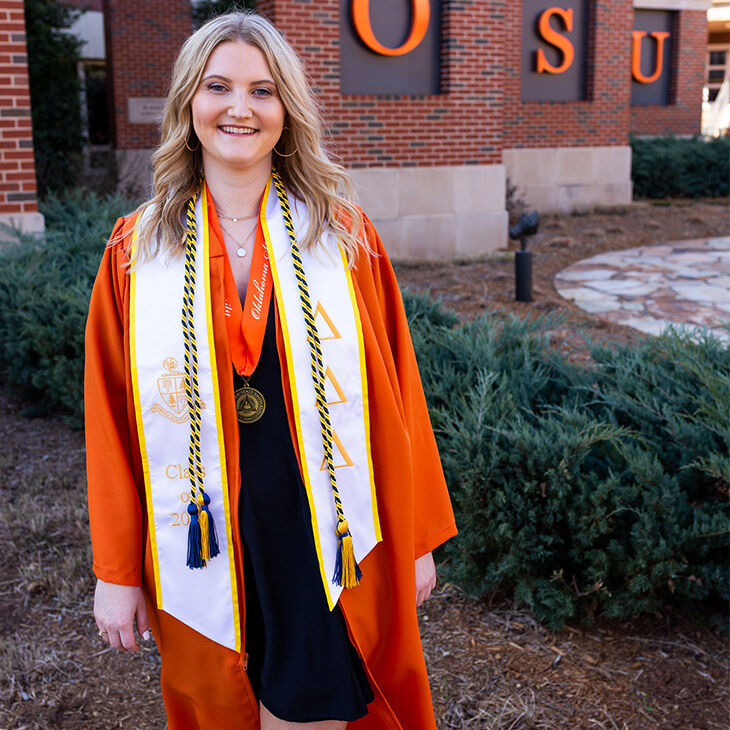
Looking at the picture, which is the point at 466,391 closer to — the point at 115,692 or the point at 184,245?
the point at 115,692

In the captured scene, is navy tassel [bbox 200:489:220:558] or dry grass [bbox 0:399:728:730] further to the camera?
dry grass [bbox 0:399:728:730]

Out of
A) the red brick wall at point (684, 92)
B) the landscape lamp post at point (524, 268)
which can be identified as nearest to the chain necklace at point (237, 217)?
the landscape lamp post at point (524, 268)

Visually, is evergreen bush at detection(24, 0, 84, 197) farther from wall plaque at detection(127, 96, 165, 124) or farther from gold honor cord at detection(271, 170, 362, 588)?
gold honor cord at detection(271, 170, 362, 588)

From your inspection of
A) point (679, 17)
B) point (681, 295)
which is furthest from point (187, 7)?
point (681, 295)

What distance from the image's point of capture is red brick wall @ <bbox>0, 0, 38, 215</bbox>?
6934 millimetres

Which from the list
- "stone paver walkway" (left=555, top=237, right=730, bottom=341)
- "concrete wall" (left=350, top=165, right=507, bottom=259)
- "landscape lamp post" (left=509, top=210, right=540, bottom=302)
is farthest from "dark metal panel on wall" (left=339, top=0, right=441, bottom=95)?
"landscape lamp post" (left=509, top=210, right=540, bottom=302)

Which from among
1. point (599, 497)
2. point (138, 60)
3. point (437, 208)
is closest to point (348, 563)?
point (599, 497)

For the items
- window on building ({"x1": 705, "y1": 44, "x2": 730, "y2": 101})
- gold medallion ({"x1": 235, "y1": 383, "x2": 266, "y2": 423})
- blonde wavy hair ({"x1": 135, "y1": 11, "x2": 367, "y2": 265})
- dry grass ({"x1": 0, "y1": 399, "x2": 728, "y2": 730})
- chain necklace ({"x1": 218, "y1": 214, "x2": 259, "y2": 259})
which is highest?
window on building ({"x1": 705, "y1": 44, "x2": 730, "y2": 101})

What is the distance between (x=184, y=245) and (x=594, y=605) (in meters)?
1.97

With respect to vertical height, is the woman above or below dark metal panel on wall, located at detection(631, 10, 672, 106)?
below

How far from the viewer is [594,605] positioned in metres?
2.93

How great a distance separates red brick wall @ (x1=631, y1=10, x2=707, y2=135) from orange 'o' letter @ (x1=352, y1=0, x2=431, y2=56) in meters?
9.49

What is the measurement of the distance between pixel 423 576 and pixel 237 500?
1.73ft

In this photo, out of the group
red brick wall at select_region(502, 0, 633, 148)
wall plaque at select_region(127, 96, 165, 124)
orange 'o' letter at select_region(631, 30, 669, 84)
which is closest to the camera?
red brick wall at select_region(502, 0, 633, 148)
